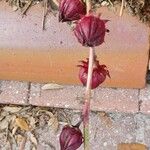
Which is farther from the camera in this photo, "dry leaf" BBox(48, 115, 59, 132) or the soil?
"dry leaf" BBox(48, 115, 59, 132)

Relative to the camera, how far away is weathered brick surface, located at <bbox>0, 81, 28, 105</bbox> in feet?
5.52

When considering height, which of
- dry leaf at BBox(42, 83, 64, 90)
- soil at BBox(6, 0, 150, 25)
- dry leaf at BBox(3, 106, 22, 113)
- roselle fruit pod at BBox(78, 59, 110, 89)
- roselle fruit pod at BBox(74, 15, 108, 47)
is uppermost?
soil at BBox(6, 0, 150, 25)

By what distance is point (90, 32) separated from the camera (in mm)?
780

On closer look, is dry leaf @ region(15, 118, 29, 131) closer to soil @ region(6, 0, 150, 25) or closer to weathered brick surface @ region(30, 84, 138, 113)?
weathered brick surface @ region(30, 84, 138, 113)

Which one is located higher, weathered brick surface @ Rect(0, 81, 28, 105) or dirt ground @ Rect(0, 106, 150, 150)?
weathered brick surface @ Rect(0, 81, 28, 105)

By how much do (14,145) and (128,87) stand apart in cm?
44

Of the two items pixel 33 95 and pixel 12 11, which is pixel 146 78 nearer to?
pixel 33 95

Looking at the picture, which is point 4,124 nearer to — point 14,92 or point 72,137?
point 14,92

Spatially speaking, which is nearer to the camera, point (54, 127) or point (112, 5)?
point (112, 5)

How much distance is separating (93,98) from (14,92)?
0.87ft

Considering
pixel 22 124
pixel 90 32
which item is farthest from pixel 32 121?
pixel 90 32

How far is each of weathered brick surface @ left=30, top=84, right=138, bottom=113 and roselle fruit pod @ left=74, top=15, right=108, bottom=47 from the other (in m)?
0.86

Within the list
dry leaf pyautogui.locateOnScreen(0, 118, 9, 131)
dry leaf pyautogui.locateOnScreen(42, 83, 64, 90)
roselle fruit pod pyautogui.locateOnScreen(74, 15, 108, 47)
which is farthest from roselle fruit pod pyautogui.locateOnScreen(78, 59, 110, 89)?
dry leaf pyautogui.locateOnScreen(0, 118, 9, 131)

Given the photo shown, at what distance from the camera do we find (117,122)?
1696 mm
